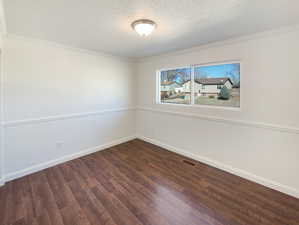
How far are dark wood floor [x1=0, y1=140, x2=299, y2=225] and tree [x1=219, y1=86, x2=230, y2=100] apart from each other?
1.39 metres

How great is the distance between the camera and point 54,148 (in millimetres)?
2834

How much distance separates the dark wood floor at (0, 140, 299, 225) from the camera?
5.54 feet

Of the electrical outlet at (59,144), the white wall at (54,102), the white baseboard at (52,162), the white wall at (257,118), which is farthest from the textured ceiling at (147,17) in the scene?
the white baseboard at (52,162)

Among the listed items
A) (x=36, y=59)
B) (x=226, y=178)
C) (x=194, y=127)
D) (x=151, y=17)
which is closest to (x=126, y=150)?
(x=194, y=127)

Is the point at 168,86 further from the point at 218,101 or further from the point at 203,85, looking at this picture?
the point at 218,101

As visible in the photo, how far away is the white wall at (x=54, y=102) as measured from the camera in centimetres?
236

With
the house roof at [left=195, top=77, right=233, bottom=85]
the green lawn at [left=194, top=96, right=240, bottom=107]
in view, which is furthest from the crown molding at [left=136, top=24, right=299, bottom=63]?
the green lawn at [left=194, top=96, right=240, bottom=107]

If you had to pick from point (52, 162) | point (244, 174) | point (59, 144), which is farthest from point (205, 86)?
point (52, 162)

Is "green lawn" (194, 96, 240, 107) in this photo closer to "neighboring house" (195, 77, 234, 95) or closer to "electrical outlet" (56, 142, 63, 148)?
"neighboring house" (195, 77, 234, 95)

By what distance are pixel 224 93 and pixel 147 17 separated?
194cm

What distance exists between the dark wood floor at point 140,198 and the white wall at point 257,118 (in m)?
0.28

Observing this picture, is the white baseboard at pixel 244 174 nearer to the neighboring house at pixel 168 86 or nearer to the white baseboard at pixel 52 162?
the neighboring house at pixel 168 86

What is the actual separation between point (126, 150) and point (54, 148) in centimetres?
153

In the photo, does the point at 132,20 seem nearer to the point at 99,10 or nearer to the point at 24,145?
the point at 99,10
